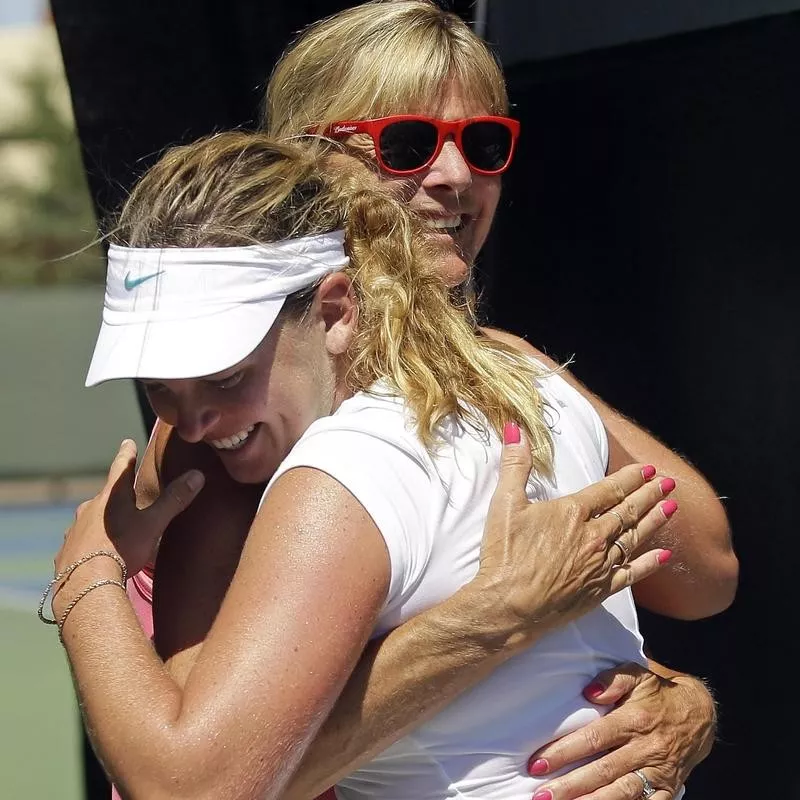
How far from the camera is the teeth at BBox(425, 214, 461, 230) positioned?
219 centimetres

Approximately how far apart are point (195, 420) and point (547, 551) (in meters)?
0.50

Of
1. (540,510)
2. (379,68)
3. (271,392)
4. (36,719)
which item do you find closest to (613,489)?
(540,510)

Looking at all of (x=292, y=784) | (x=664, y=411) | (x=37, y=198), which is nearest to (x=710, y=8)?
(x=664, y=411)

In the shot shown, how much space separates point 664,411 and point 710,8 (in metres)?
1.01

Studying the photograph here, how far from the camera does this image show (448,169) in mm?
2186

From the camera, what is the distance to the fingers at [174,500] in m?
1.70

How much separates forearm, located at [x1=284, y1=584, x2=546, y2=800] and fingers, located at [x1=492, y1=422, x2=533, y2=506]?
13cm

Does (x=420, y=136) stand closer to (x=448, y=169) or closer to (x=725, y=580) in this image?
(x=448, y=169)

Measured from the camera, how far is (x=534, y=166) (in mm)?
3584

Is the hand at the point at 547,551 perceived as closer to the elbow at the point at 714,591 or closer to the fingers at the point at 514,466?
the fingers at the point at 514,466

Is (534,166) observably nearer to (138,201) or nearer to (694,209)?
(694,209)

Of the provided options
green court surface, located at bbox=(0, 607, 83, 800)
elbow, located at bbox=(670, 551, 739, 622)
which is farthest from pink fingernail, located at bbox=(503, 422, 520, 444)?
green court surface, located at bbox=(0, 607, 83, 800)

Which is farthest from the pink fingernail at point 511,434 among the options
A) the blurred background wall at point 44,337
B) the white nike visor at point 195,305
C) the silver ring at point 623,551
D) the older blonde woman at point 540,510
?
the blurred background wall at point 44,337

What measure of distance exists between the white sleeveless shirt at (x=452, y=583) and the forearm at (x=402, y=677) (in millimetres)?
32
